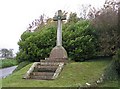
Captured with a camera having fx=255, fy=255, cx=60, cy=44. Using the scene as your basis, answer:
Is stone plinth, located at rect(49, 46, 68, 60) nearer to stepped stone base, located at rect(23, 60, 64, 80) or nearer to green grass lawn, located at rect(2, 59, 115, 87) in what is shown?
stepped stone base, located at rect(23, 60, 64, 80)

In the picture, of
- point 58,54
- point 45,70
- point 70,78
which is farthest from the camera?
point 58,54

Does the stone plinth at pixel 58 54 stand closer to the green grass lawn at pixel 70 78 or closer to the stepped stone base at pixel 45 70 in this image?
the stepped stone base at pixel 45 70

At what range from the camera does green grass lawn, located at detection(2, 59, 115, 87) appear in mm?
11297

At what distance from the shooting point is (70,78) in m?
12.2

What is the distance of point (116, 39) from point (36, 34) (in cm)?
686

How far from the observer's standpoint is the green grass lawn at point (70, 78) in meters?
11.3

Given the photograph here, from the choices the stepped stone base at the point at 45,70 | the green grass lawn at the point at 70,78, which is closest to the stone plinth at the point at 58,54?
the stepped stone base at the point at 45,70

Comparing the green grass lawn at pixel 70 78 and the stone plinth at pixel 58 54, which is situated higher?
the stone plinth at pixel 58 54

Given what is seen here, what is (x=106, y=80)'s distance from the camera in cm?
1243

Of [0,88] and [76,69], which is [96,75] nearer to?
[76,69]

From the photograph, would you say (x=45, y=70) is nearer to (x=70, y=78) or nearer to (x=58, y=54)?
(x=58, y=54)

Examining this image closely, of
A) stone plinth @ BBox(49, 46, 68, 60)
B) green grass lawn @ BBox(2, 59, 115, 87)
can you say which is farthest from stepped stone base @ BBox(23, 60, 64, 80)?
stone plinth @ BBox(49, 46, 68, 60)

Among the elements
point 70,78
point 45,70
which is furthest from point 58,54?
point 70,78

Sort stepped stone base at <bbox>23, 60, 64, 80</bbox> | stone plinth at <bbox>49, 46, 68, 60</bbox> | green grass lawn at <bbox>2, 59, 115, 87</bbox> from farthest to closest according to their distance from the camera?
stone plinth at <bbox>49, 46, 68, 60</bbox>, stepped stone base at <bbox>23, 60, 64, 80</bbox>, green grass lawn at <bbox>2, 59, 115, 87</bbox>
